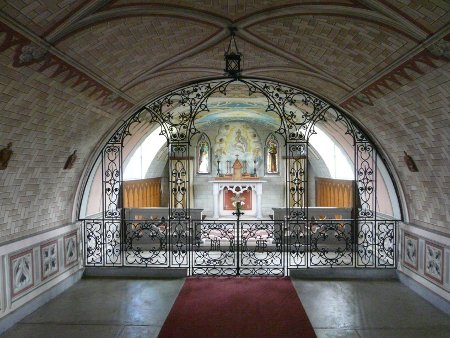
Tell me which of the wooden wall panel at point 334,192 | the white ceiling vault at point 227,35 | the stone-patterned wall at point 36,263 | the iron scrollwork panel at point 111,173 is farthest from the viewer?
the wooden wall panel at point 334,192

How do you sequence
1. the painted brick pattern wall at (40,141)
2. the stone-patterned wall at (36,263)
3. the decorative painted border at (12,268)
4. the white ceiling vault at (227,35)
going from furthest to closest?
the decorative painted border at (12,268)
the stone-patterned wall at (36,263)
the painted brick pattern wall at (40,141)
the white ceiling vault at (227,35)

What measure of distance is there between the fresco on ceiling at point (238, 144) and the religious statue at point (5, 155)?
12.3 m

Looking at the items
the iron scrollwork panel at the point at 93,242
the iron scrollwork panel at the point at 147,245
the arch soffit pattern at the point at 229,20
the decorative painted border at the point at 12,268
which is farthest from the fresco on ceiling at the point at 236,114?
the decorative painted border at the point at 12,268

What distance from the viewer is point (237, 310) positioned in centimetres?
646

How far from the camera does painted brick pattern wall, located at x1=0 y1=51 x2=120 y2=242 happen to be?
15.4 feet

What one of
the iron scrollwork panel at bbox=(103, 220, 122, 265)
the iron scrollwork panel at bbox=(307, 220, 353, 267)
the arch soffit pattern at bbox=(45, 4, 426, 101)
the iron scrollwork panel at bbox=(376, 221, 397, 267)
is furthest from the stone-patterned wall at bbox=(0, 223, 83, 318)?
the iron scrollwork panel at bbox=(376, 221, 397, 267)

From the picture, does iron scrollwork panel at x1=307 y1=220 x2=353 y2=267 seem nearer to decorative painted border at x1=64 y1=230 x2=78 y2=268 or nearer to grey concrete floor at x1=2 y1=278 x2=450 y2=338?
grey concrete floor at x1=2 y1=278 x2=450 y2=338

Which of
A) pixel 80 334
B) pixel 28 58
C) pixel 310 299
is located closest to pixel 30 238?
pixel 80 334

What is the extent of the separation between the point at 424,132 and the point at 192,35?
11.2 feet

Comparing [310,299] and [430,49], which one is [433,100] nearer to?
[430,49]

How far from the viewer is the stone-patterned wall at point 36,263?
577 cm

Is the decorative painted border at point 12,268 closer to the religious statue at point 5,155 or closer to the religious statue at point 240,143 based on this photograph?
the religious statue at point 5,155

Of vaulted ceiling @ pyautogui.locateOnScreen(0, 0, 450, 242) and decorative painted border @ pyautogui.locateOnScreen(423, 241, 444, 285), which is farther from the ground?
vaulted ceiling @ pyautogui.locateOnScreen(0, 0, 450, 242)

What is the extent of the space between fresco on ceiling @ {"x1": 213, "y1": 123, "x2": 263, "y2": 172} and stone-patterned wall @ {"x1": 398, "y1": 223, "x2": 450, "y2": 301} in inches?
385
